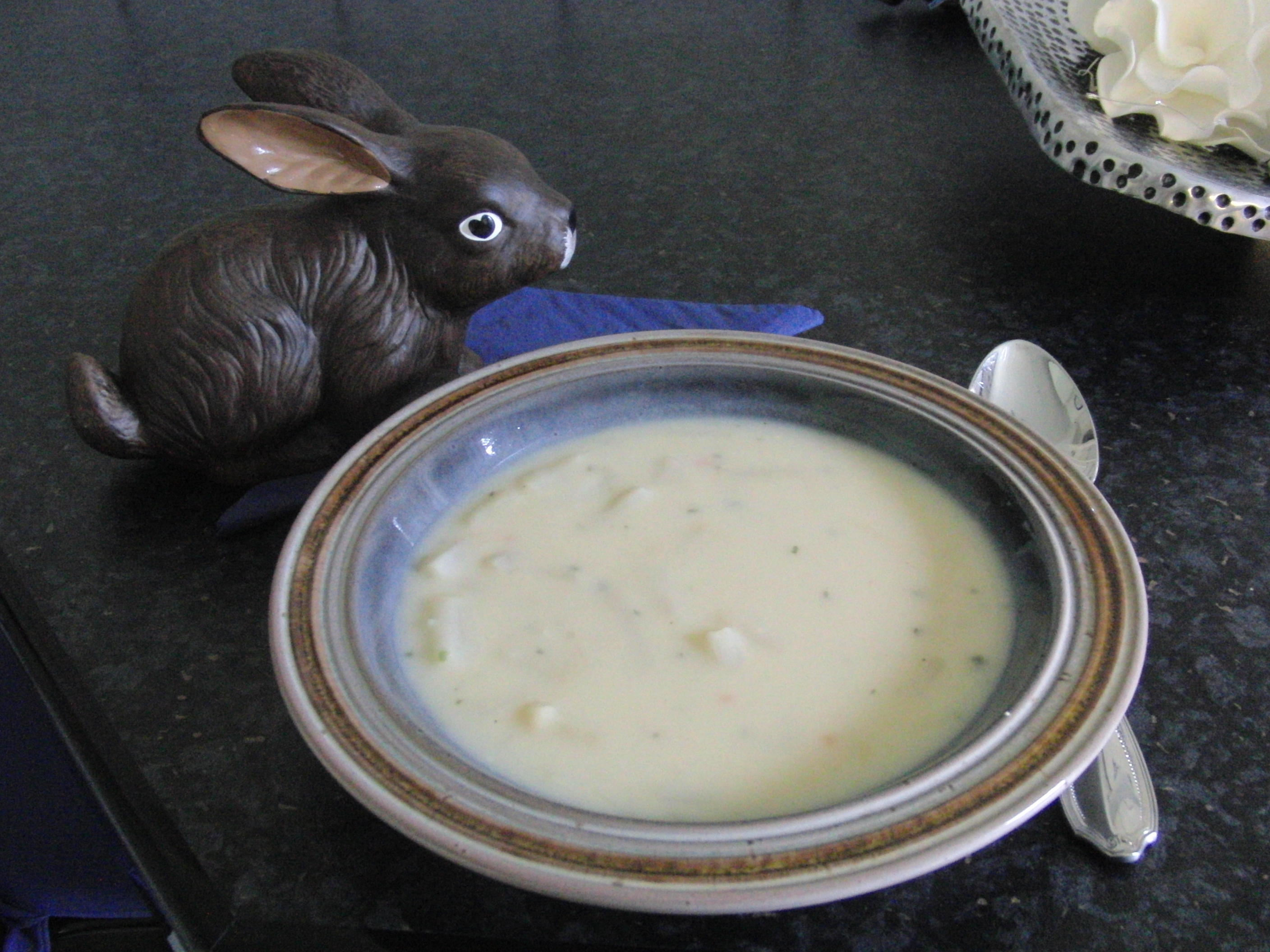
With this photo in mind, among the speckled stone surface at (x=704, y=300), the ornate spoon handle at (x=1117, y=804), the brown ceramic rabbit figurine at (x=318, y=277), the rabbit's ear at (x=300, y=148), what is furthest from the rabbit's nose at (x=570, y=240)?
the ornate spoon handle at (x=1117, y=804)

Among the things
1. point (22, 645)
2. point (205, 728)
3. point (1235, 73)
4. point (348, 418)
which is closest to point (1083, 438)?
point (1235, 73)

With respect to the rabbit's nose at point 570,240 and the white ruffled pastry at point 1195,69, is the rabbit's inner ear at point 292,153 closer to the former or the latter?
the rabbit's nose at point 570,240

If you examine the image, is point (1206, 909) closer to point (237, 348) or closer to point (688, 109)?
point (237, 348)

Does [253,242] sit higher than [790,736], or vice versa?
[253,242]

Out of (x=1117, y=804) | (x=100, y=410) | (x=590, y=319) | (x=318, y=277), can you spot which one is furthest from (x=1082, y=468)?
(x=100, y=410)

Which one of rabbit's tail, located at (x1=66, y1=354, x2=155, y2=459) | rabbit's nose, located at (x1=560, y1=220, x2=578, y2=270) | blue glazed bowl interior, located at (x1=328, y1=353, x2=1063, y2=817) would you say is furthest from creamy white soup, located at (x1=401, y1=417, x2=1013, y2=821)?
rabbit's tail, located at (x1=66, y1=354, x2=155, y2=459)

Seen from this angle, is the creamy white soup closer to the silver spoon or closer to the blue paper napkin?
the silver spoon

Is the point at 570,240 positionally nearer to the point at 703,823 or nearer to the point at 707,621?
the point at 707,621
